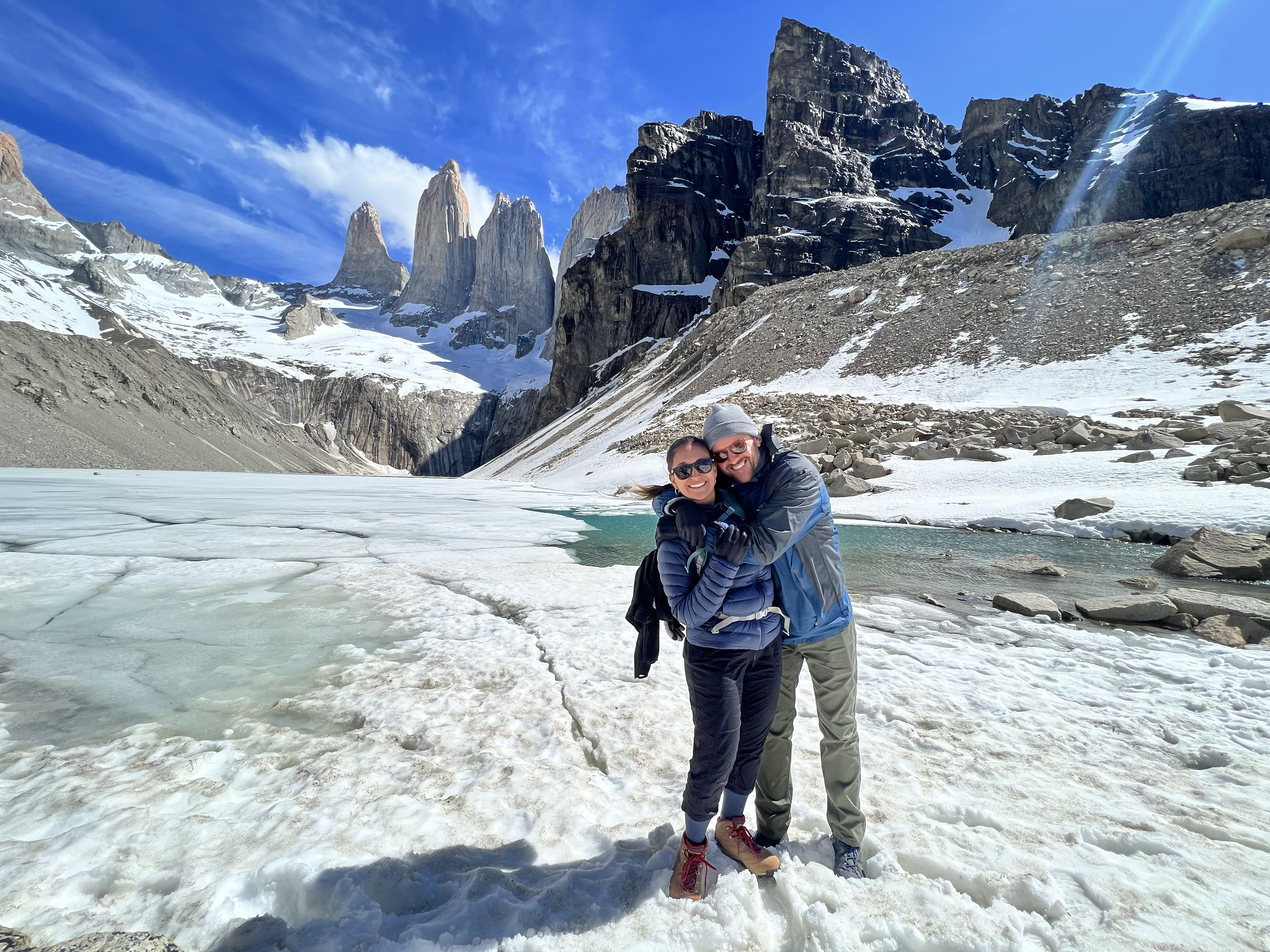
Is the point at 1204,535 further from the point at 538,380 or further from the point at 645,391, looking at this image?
the point at 538,380

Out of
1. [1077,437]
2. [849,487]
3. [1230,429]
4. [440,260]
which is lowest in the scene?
[849,487]

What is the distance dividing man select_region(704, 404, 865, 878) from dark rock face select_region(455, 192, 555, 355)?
180587mm

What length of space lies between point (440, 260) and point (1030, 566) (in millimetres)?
202613

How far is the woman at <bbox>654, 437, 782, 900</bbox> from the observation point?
7.13ft

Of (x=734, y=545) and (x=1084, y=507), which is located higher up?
(x=734, y=545)

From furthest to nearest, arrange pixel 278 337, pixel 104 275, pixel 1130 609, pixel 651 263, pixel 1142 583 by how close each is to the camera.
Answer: pixel 278 337 → pixel 104 275 → pixel 651 263 → pixel 1142 583 → pixel 1130 609

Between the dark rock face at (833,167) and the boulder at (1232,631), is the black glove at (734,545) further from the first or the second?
the dark rock face at (833,167)

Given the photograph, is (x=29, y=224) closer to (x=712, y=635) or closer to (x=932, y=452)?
(x=932, y=452)

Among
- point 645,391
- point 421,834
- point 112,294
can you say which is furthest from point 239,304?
point 421,834

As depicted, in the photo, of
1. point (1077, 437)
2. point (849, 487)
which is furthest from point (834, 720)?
point (1077, 437)

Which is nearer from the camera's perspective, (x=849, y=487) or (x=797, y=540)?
(x=797, y=540)

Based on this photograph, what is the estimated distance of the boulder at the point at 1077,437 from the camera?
16.1 m

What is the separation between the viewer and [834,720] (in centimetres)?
251

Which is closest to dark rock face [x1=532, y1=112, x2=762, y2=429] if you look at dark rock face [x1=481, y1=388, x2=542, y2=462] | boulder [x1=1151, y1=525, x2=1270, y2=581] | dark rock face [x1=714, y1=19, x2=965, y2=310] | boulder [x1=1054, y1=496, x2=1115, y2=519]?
dark rock face [x1=714, y1=19, x2=965, y2=310]
